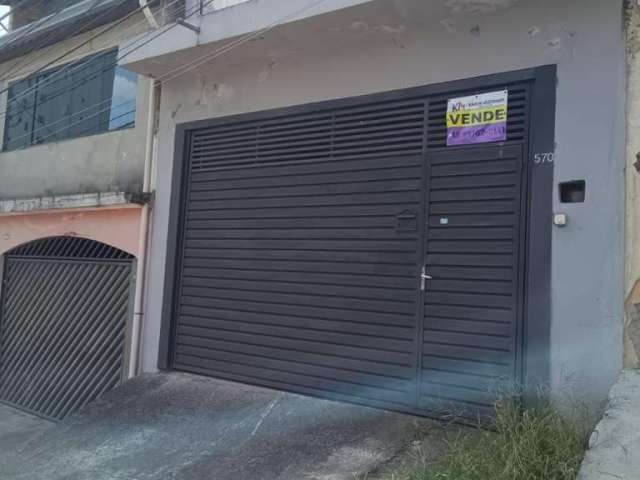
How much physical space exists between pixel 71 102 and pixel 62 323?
10.8ft

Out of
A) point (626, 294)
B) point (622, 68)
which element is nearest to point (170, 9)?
point (622, 68)

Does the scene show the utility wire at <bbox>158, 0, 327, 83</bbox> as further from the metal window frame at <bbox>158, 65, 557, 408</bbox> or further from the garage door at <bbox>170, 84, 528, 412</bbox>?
the metal window frame at <bbox>158, 65, 557, 408</bbox>

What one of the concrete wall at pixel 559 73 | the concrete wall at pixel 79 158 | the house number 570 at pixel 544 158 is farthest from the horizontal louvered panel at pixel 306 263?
the concrete wall at pixel 79 158

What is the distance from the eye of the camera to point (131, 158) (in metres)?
7.35

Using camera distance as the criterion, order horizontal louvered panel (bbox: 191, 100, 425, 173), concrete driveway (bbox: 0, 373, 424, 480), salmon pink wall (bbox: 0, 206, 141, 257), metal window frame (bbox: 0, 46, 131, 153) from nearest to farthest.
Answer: concrete driveway (bbox: 0, 373, 424, 480), horizontal louvered panel (bbox: 191, 100, 425, 173), salmon pink wall (bbox: 0, 206, 141, 257), metal window frame (bbox: 0, 46, 131, 153)

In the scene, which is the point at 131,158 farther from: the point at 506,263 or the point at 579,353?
the point at 579,353

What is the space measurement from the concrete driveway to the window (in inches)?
149

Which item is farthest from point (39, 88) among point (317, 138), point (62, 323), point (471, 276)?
point (471, 276)

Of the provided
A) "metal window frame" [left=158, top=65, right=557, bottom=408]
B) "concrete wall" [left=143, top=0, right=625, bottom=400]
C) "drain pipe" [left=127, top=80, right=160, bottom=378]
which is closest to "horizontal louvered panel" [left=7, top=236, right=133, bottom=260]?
"drain pipe" [left=127, top=80, right=160, bottom=378]

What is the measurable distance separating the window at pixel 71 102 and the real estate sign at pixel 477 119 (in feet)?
14.6

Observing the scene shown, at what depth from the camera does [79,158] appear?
8.11m

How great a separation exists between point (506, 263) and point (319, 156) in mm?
2041

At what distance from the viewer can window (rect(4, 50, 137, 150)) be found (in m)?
7.97

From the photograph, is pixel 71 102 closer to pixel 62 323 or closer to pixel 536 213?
pixel 62 323
